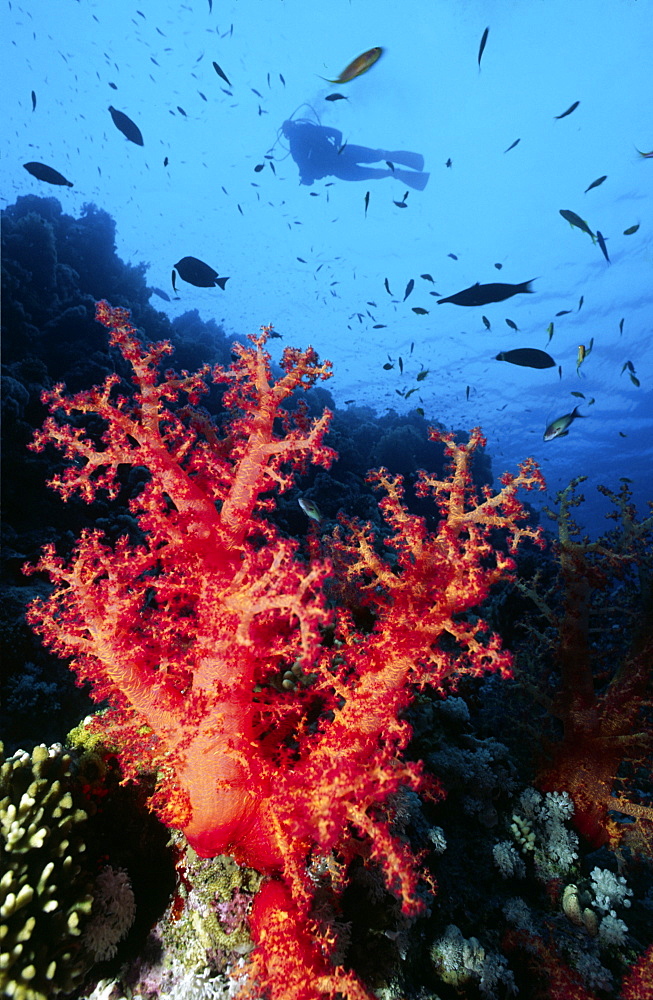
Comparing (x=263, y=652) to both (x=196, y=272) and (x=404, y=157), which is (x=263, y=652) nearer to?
(x=196, y=272)

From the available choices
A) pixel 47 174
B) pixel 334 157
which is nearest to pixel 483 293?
pixel 47 174

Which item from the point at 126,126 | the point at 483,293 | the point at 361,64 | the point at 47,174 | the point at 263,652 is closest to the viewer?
the point at 263,652

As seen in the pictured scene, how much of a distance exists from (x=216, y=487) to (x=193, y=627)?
94 cm

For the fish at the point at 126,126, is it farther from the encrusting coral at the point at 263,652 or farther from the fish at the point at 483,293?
the encrusting coral at the point at 263,652

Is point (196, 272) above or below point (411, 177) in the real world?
below

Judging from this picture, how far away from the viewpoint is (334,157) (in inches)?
851

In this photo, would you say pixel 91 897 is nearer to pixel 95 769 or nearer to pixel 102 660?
pixel 95 769

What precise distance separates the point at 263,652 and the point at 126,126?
1160cm

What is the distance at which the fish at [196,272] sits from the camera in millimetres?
7344

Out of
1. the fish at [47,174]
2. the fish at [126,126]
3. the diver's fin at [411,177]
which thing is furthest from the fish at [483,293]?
the diver's fin at [411,177]

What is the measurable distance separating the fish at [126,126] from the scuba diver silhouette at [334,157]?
1498 cm

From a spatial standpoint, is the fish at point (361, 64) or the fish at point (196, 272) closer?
the fish at point (361, 64)

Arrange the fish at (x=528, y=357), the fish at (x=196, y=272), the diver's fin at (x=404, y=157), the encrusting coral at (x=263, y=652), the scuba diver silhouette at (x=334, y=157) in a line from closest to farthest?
the encrusting coral at (x=263, y=652)
the fish at (x=528, y=357)
the fish at (x=196, y=272)
the scuba diver silhouette at (x=334, y=157)
the diver's fin at (x=404, y=157)

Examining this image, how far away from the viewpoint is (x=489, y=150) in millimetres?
34219
